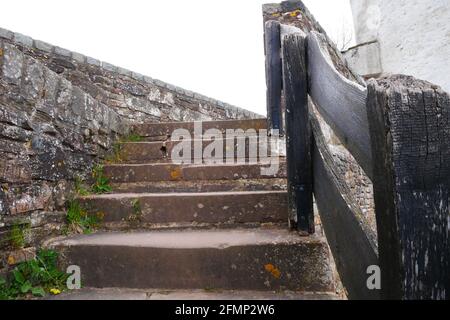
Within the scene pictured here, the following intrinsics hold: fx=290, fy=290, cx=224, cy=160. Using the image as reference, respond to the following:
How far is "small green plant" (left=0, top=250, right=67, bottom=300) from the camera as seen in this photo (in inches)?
58.4

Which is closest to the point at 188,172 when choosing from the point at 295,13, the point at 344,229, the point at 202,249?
the point at 202,249

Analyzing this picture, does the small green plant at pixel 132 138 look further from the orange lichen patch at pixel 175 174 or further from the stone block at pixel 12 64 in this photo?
the stone block at pixel 12 64

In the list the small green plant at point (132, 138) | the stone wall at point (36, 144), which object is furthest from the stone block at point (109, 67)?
the stone wall at point (36, 144)

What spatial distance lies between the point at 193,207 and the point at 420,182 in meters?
1.64

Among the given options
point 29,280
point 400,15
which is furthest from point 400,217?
point 400,15

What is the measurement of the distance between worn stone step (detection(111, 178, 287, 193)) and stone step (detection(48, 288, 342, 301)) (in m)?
0.96

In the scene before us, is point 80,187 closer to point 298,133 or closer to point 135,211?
point 135,211

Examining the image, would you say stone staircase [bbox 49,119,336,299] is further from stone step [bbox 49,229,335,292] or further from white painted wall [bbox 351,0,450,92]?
white painted wall [bbox 351,0,450,92]

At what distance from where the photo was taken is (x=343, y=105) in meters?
0.92

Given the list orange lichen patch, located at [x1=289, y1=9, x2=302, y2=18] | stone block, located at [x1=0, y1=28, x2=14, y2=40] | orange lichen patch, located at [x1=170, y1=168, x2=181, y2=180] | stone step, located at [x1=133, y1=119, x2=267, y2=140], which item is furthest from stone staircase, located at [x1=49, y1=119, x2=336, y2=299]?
stone block, located at [x1=0, y1=28, x2=14, y2=40]

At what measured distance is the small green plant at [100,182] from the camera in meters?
2.51
